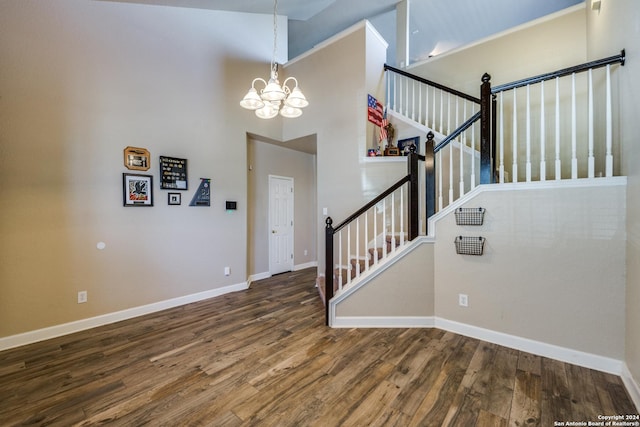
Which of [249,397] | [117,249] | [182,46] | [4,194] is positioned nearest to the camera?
[249,397]

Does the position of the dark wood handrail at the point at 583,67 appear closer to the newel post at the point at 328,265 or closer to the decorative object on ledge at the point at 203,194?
the newel post at the point at 328,265

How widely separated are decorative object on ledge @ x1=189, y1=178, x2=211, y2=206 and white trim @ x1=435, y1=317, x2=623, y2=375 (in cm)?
360

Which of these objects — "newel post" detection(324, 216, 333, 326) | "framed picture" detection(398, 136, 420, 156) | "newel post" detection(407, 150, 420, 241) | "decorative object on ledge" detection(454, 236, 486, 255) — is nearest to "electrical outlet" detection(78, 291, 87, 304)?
"newel post" detection(324, 216, 333, 326)

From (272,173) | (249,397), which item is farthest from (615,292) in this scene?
(272,173)

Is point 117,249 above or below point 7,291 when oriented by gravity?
above

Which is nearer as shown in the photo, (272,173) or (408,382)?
(408,382)

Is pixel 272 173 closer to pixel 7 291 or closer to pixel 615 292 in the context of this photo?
pixel 7 291

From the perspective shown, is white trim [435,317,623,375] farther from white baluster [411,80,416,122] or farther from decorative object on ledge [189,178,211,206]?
decorative object on ledge [189,178,211,206]

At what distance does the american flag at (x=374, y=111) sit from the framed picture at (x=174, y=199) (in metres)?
3.15

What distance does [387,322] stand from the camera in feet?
10.0

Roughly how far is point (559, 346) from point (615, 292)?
2.11 feet

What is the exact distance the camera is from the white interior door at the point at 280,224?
5511 millimetres

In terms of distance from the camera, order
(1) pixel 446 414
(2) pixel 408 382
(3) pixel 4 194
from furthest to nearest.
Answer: (3) pixel 4 194 < (2) pixel 408 382 < (1) pixel 446 414

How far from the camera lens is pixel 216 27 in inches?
168
